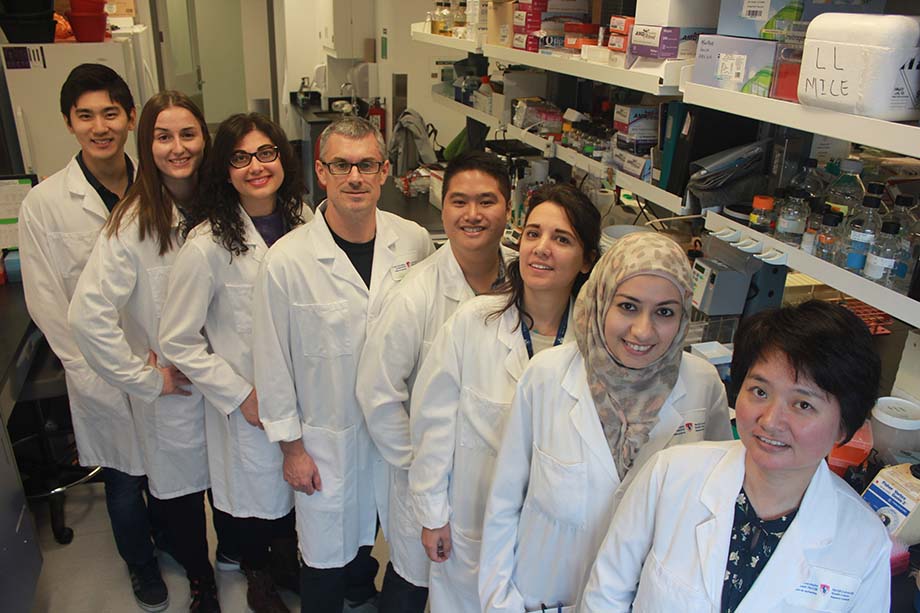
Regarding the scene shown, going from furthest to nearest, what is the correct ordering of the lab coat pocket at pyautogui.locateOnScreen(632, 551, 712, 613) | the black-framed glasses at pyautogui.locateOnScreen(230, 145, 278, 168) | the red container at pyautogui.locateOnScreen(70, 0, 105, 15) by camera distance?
the red container at pyautogui.locateOnScreen(70, 0, 105, 15) < the black-framed glasses at pyautogui.locateOnScreen(230, 145, 278, 168) < the lab coat pocket at pyautogui.locateOnScreen(632, 551, 712, 613)

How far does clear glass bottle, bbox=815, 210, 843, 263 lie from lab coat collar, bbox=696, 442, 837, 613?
1.67ft

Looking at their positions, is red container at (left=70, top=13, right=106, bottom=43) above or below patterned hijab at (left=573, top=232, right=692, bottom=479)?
above

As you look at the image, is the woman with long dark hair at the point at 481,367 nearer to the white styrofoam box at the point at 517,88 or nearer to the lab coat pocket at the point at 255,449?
the lab coat pocket at the point at 255,449

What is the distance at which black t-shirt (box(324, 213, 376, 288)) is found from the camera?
188cm

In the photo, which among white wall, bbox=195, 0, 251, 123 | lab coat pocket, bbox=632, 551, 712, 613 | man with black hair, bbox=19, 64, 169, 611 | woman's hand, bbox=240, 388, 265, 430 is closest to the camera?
lab coat pocket, bbox=632, 551, 712, 613

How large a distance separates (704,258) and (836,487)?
0.91 metres

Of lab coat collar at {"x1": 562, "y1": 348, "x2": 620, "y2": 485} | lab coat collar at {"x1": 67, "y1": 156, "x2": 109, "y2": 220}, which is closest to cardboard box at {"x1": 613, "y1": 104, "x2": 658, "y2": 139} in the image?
lab coat collar at {"x1": 562, "y1": 348, "x2": 620, "y2": 485}

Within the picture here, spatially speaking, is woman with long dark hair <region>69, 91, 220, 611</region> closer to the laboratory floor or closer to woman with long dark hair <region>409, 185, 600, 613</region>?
the laboratory floor

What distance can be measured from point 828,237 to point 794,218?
0.10 meters

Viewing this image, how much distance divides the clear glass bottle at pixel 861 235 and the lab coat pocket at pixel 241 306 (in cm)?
150

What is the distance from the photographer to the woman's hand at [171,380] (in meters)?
2.06

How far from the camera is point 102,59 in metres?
3.54

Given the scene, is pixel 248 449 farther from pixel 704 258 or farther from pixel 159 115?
pixel 704 258

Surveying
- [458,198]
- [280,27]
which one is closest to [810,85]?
[458,198]
